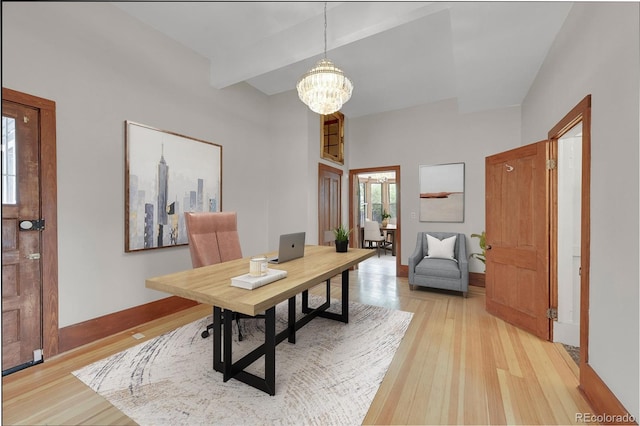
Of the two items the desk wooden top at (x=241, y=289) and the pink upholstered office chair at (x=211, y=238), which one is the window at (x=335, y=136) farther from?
the desk wooden top at (x=241, y=289)

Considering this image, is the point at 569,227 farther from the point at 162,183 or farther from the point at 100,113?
the point at 100,113

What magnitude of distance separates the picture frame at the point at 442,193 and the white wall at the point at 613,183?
2448 millimetres

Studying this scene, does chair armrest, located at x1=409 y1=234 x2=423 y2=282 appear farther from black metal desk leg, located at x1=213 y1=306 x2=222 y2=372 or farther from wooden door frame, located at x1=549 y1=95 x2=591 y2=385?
black metal desk leg, located at x1=213 y1=306 x2=222 y2=372

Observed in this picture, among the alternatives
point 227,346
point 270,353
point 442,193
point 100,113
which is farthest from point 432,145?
point 100,113

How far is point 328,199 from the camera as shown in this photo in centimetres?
493

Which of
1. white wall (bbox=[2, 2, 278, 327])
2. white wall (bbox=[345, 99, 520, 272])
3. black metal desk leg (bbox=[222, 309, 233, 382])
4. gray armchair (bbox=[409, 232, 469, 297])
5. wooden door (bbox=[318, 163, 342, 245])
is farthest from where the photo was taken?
wooden door (bbox=[318, 163, 342, 245])

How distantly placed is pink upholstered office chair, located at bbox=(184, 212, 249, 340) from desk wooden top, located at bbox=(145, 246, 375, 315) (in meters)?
0.39

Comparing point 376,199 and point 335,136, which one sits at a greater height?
point 335,136

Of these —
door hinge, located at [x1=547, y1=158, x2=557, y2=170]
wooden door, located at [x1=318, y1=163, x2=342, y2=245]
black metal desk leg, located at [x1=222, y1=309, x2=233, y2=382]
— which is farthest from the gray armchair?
black metal desk leg, located at [x1=222, y1=309, x2=233, y2=382]

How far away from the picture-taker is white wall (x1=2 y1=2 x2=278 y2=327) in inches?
90.7

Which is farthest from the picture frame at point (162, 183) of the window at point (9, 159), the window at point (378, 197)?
the window at point (378, 197)

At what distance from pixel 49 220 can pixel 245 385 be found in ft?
6.49

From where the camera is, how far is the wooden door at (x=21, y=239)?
2.11m

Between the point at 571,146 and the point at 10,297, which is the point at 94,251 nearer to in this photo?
the point at 10,297
